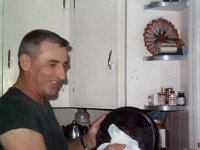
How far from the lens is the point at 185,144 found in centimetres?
183

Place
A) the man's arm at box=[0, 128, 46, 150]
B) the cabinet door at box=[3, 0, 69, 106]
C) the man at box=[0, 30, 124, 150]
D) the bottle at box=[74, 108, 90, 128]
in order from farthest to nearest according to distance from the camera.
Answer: the bottle at box=[74, 108, 90, 128]
the cabinet door at box=[3, 0, 69, 106]
the man at box=[0, 30, 124, 150]
the man's arm at box=[0, 128, 46, 150]

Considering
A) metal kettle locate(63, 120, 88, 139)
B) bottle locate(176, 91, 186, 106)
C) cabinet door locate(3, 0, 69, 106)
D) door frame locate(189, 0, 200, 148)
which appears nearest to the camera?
door frame locate(189, 0, 200, 148)

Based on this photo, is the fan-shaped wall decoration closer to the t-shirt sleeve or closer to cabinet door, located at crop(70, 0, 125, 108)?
cabinet door, located at crop(70, 0, 125, 108)

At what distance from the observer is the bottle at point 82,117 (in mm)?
2406

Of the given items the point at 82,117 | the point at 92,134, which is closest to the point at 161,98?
the point at 92,134

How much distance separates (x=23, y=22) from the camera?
2.08 meters

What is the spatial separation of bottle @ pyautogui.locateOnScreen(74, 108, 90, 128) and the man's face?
1036 mm

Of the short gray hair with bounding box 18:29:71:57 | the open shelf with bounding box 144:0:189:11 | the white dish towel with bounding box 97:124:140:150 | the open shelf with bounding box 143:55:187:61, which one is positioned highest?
the open shelf with bounding box 144:0:189:11

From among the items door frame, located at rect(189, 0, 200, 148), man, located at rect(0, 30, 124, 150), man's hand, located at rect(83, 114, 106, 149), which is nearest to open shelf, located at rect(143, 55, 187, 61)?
door frame, located at rect(189, 0, 200, 148)

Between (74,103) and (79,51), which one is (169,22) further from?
(74,103)

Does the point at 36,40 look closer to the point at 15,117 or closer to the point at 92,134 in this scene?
the point at 15,117

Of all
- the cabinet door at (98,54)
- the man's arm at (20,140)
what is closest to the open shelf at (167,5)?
the cabinet door at (98,54)

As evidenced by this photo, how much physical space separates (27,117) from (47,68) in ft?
0.83

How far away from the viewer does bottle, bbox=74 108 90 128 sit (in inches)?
94.7
